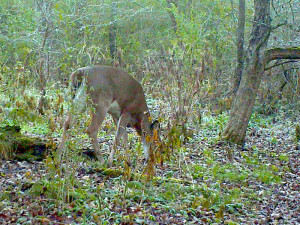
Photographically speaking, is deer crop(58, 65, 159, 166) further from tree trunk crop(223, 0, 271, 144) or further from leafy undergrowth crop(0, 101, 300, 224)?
tree trunk crop(223, 0, 271, 144)

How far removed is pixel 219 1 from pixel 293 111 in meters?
7.68

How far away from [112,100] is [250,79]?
11.8 ft

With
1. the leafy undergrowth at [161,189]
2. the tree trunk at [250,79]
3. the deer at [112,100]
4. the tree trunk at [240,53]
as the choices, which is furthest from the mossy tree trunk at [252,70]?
the tree trunk at [240,53]

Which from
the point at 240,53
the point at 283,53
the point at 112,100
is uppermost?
the point at 283,53

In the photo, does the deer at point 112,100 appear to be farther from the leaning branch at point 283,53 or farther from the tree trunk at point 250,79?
the leaning branch at point 283,53

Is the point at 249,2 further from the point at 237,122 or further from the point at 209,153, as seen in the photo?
the point at 209,153

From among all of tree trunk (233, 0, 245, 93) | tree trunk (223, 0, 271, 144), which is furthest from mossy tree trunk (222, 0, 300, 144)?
tree trunk (233, 0, 245, 93)

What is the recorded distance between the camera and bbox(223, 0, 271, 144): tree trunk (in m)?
10.8

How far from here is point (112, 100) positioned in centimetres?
900

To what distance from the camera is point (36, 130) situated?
1017cm

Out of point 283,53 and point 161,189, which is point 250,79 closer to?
point 283,53

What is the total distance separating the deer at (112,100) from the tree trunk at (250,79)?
2.45 m

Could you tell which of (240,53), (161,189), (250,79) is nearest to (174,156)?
(161,189)

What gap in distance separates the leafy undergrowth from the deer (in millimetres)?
497
